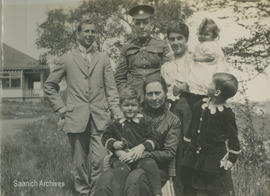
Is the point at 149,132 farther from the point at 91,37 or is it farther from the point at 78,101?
the point at 91,37

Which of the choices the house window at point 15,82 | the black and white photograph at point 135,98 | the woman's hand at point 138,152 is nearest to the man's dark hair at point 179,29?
the black and white photograph at point 135,98

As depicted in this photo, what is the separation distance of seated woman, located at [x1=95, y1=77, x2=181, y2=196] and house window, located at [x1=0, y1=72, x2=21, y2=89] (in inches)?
55.4

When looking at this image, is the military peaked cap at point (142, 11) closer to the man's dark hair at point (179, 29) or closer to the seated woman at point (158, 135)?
the man's dark hair at point (179, 29)

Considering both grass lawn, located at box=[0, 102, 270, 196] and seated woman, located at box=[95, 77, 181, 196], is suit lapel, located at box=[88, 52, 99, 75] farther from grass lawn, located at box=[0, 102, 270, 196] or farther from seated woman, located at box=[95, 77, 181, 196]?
grass lawn, located at box=[0, 102, 270, 196]

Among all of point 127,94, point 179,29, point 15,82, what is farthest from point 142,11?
point 15,82

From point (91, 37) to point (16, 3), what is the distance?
1023mm

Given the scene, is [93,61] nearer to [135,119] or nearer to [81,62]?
[81,62]

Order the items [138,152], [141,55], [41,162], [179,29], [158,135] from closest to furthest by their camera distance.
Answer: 1. [138,152]
2. [158,135]
3. [141,55]
4. [179,29]
5. [41,162]

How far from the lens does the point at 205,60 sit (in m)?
4.00

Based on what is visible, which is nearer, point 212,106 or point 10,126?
point 212,106

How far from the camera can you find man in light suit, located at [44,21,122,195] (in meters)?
3.96

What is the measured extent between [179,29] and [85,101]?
1.20 meters

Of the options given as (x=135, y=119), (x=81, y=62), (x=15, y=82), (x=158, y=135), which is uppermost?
(x=81, y=62)

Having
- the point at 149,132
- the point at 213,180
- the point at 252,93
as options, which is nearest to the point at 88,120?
the point at 149,132
